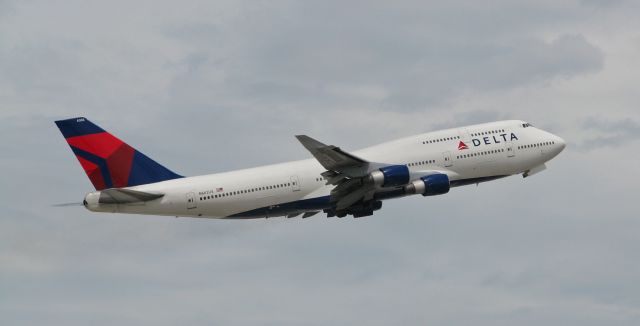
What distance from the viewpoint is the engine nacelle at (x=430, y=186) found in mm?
73938

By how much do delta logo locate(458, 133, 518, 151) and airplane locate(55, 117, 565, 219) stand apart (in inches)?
2.9

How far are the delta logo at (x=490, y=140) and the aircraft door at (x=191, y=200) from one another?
65.7 ft

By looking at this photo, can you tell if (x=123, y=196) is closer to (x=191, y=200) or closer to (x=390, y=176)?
(x=191, y=200)

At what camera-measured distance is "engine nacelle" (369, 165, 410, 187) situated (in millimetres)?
71750

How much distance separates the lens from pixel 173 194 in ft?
238

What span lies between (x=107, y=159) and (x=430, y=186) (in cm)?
2357

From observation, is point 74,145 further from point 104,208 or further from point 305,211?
point 305,211

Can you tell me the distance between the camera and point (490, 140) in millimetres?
78000

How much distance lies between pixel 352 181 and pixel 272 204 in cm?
599

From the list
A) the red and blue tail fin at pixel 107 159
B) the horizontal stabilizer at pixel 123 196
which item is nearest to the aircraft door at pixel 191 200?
the horizontal stabilizer at pixel 123 196

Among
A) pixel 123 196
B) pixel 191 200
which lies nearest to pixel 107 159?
pixel 123 196

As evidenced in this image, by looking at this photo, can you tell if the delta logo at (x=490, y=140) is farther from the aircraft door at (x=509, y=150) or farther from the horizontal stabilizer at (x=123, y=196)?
the horizontal stabilizer at (x=123, y=196)

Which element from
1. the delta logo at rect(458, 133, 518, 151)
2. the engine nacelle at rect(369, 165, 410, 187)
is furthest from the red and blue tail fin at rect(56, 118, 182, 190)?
the delta logo at rect(458, 133, 518, 151)

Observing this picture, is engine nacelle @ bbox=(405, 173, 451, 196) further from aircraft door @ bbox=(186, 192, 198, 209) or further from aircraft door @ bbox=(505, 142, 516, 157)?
aircraft door @ bbox=(186, 192, 198, 209)
